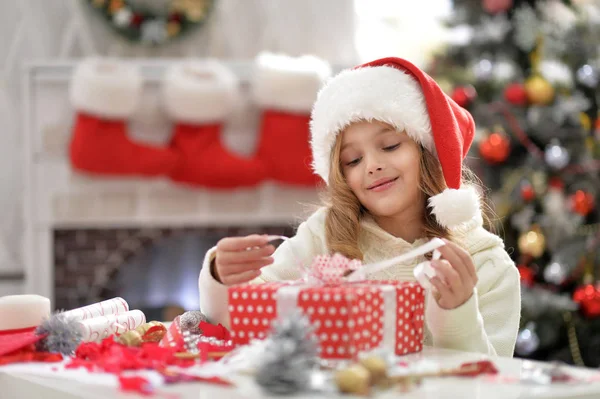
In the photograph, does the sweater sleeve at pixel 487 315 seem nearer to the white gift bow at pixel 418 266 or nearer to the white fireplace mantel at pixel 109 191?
the white gift bow at pixel 418 266

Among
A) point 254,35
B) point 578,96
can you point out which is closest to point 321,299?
point 578,96

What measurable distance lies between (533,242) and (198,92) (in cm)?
149

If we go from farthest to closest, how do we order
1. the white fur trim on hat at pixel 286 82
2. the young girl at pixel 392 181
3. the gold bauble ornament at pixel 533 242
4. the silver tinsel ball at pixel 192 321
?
the white fur trim on hat at pixel 286 82 → the gold bauble ornament at pixel 533 242 → the young girl at pixel 392 181 → the silver tinsel ball at pixel 192 321

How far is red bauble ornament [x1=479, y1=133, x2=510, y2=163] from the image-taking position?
3.12 metres

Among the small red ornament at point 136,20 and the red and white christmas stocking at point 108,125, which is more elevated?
the small red ornament at point 136,20

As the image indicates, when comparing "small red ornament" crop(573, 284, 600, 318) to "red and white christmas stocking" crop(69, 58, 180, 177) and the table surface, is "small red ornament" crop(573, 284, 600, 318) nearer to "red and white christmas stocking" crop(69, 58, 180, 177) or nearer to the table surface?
"red and white christmas stocking" crop(69, 58, 180, 177)

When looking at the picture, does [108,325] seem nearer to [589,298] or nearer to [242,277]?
[242,277]

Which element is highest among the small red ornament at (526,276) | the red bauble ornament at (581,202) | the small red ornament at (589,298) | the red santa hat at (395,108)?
the red santa hat at (395,108)

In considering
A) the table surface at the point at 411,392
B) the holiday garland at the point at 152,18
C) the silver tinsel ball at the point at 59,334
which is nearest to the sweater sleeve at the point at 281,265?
the silver tinsel ball at the point at 59,334

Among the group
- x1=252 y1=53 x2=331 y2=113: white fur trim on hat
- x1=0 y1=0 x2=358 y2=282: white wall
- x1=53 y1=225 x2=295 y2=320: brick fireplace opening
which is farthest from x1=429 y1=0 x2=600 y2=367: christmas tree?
x1=53 y1=225 x2=295 y2=320: brick fireplace opening

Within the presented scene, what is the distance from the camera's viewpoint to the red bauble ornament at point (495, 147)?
312 centimetres

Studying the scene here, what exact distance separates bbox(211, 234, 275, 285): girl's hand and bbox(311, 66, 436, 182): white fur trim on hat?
367 mm

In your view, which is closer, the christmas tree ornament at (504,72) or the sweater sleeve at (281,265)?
the sweater sleeve at (281,265)

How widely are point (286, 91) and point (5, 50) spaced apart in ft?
4.63
